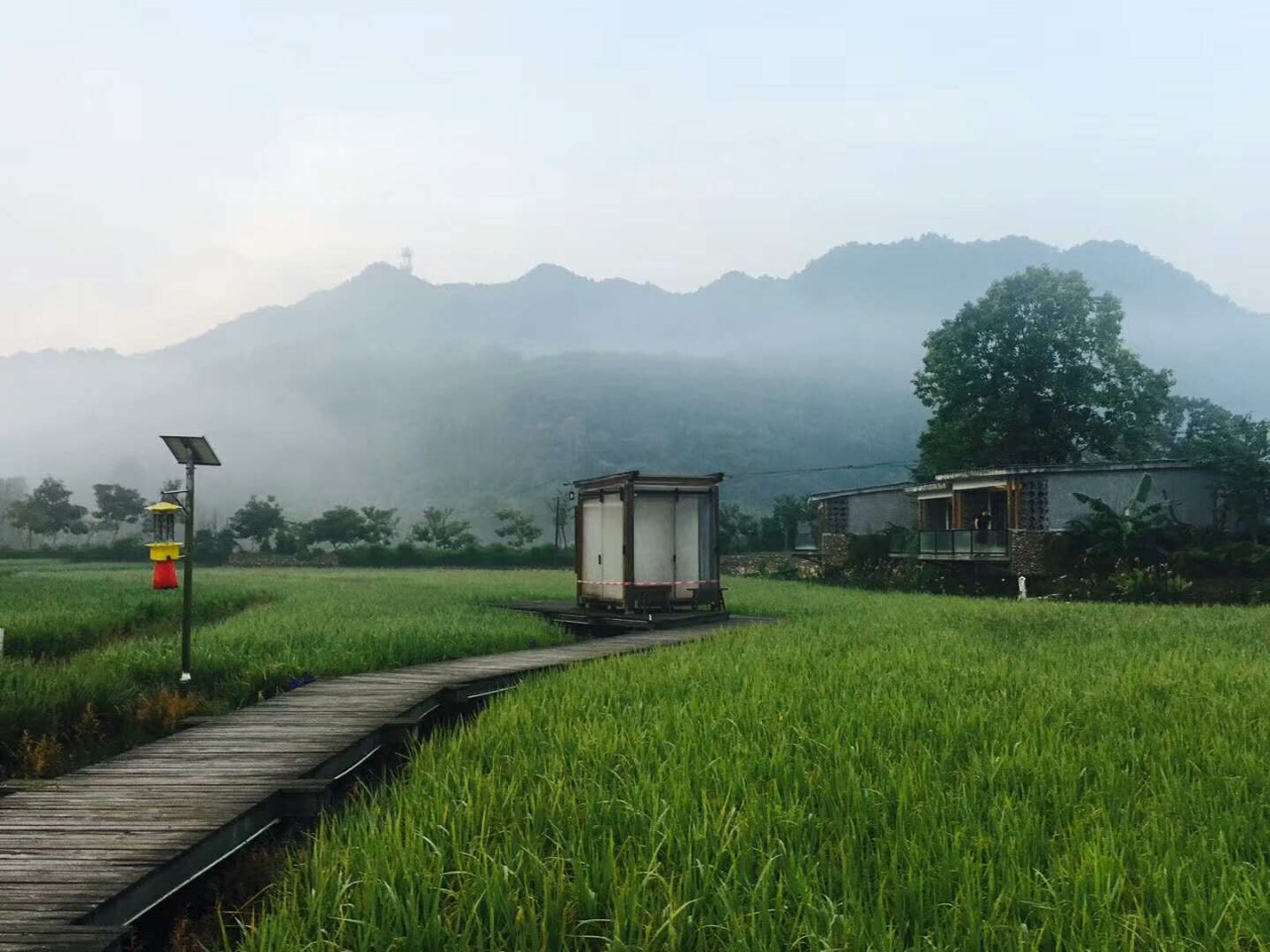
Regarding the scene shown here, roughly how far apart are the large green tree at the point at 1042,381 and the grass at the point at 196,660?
30476 mm

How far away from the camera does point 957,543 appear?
3488cm

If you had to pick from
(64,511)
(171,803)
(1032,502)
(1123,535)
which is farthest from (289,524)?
(171,803)

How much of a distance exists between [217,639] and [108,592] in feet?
44.2

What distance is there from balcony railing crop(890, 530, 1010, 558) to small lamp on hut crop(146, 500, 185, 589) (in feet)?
86.8

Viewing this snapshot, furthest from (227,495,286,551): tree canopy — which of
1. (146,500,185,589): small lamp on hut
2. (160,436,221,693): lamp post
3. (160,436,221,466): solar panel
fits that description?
(160,436,221,466): solar panel

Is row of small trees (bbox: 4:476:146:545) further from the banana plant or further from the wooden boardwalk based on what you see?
the wooden boardwalk

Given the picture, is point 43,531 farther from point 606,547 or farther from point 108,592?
point 606,547

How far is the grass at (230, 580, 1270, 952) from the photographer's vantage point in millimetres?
4031

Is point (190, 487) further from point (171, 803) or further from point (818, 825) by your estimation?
point (818, 825)

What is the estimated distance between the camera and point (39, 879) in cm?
473

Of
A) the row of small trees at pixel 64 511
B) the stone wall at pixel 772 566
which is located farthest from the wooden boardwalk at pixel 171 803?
the row of small trees at pixel 64 511

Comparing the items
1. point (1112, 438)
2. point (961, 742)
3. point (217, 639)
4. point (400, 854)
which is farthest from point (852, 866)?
point (1112, 438)

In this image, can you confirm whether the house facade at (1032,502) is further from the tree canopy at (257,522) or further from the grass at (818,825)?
the tree canopy at (257,522)

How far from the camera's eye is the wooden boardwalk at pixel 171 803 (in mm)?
4457
